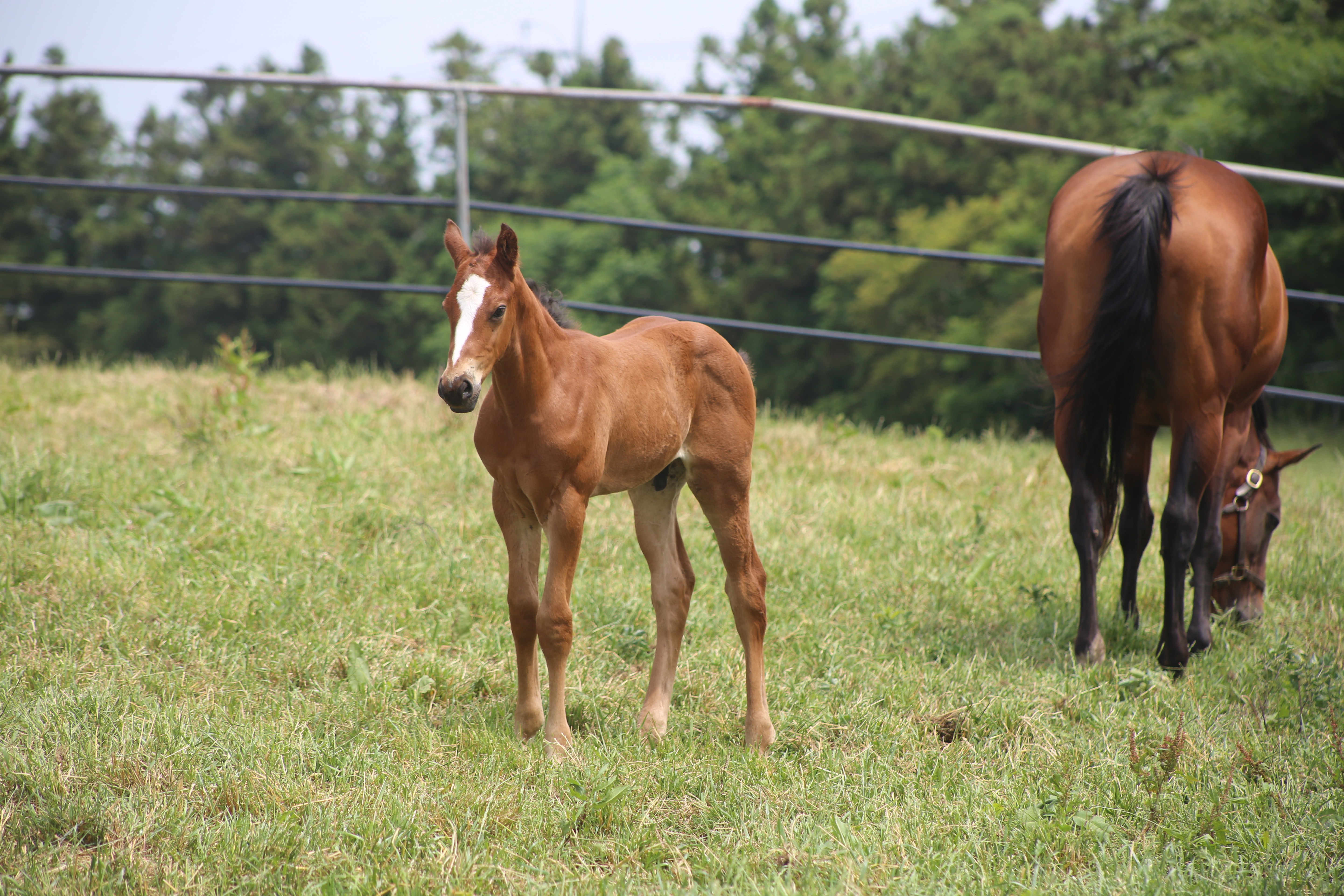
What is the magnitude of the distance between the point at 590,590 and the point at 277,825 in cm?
196

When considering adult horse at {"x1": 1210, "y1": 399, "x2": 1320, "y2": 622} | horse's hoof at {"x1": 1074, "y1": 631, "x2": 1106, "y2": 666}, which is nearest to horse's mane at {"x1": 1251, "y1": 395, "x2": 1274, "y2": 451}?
adult horse at {"x1": 1210, "y1": 399, "x2": 1320, "y2": 622}

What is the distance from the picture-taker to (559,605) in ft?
9.59

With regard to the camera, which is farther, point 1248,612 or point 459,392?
point 1248,612

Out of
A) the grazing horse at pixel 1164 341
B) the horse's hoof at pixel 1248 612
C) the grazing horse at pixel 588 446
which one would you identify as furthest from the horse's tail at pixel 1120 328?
the grazing horse at pixel 588 446

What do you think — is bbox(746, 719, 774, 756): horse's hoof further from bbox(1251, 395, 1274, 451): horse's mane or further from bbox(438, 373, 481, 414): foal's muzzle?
bbox(1251, 395, 1274, 451): horse's mane

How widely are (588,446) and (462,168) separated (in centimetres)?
450

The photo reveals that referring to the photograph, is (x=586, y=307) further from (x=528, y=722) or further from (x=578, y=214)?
(x=528, y=722)

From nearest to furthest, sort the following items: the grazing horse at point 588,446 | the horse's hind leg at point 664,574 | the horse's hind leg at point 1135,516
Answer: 1. the grazing horse at point 588,446
2. the horse's hind leg at point 664,574
3. the horse's hind leg at point 1135,516

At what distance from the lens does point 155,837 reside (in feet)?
8.22

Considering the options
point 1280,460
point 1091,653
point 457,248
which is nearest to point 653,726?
point 457,248

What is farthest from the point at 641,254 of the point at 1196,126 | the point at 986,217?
the point at 1196,126

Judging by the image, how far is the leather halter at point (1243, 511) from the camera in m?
4.54

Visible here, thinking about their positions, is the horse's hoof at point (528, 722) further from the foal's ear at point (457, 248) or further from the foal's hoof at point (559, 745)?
the foal's ear at point (457, 248)

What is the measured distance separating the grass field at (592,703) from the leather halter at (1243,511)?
220 mm
